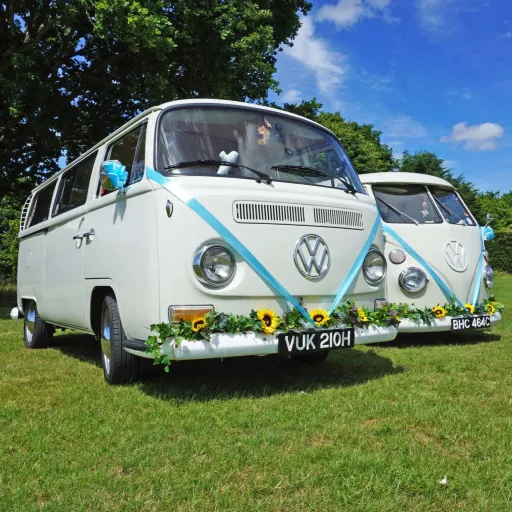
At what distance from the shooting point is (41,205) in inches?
301

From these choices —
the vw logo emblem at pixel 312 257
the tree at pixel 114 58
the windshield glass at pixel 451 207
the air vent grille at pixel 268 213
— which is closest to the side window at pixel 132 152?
the air vent grille at pixel 268 213

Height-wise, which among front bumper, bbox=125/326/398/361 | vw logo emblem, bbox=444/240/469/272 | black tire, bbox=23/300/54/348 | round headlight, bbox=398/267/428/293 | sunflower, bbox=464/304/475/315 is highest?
vw logo emblem, bbox=444/240/469/272

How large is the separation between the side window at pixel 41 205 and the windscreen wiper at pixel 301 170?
372cm

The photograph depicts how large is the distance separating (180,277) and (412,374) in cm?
242

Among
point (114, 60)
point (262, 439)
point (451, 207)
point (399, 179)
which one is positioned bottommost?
point (262, 439)

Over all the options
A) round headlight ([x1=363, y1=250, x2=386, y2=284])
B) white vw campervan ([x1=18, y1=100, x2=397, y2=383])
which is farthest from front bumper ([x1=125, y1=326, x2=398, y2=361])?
round headlight ([x1=363, y1=250, x2=386, y2=284])

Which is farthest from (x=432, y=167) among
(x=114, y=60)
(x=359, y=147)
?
(x=114, y=60)

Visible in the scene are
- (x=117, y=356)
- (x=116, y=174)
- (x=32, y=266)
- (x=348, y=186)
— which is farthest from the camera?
(x=32, y=266)

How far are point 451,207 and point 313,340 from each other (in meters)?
4.43

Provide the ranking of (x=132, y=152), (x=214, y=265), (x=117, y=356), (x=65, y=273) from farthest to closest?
(x=65, y=273), (x=132, y=152), (x=117, y=356), (x=214, y=265)

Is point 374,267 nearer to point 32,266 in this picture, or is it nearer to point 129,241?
point 129,241

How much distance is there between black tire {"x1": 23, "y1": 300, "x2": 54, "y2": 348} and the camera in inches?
286

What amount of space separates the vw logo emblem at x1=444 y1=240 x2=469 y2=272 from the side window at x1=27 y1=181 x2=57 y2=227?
17.0ft

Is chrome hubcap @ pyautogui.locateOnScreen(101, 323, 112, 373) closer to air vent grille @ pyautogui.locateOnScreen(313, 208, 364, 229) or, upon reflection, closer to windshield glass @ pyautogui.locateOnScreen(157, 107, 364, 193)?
windshield glass @ pyautogui.locateOnScreen(157, 107, 364, 193)
